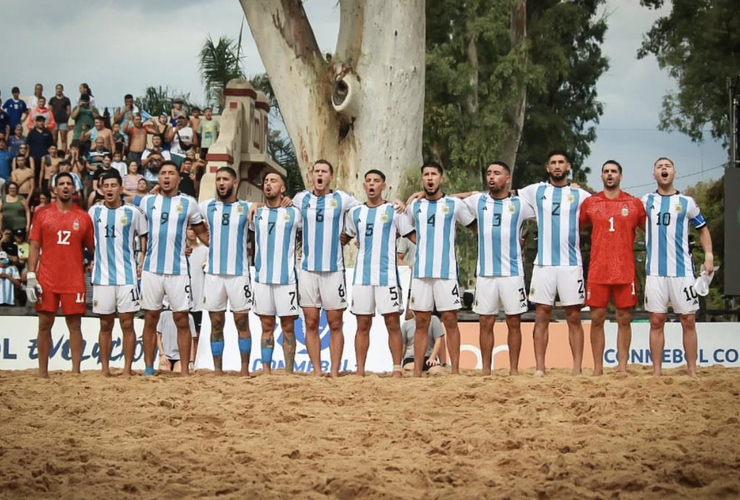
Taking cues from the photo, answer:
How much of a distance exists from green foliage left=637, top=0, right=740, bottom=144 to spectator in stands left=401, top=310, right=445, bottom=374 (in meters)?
20.6

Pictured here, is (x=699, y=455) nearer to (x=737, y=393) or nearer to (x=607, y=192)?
(x=737, y=393)

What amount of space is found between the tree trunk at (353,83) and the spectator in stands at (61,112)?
6.75 m

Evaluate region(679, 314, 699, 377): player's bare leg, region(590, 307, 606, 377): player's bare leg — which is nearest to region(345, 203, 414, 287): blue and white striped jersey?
region(590, 307, 606, 377): player's bare leg

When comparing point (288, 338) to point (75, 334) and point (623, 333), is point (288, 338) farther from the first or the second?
point (623, 333)

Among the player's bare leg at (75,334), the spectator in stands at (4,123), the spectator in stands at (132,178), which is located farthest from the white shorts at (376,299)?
the spectator in stands at (4,123)

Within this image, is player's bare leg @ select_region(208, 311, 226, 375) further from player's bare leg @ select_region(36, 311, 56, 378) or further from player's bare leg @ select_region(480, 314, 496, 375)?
player's bare leg @ select_region(480, 314, 496, 375)

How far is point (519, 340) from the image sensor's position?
12.4 m

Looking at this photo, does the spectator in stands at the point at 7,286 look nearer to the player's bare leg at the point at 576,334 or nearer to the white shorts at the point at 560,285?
the white shorts at the point at 560,285

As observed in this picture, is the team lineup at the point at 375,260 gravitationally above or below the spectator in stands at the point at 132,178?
below

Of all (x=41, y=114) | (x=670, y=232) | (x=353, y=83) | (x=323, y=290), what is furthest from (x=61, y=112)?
(x=670, y=232)

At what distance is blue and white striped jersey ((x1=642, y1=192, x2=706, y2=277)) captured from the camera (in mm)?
11922

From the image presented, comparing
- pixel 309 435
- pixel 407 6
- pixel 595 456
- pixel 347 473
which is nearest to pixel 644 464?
pixel 595 456

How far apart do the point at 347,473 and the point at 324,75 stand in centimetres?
1227

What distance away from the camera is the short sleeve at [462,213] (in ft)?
41.2
